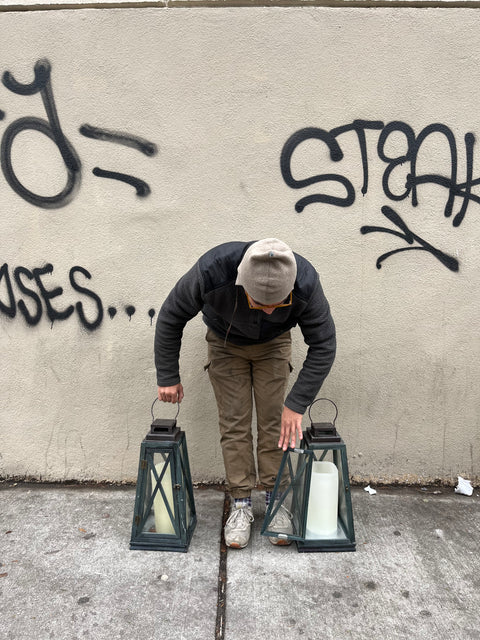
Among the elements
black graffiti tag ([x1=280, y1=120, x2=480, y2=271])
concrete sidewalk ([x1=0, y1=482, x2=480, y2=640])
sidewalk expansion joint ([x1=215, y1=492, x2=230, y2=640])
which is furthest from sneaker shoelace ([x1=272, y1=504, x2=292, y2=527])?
black graffiti tag ([x1=280, y1=120, x2=480, y2=271])

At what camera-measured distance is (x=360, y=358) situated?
9.47 ft

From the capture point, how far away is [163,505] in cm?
238

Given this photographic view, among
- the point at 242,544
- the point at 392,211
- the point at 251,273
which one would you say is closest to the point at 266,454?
the point at 242,544

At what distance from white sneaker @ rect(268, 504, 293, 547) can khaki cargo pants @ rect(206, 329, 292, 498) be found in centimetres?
13

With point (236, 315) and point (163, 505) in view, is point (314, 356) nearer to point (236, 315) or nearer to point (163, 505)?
point (236, 315)

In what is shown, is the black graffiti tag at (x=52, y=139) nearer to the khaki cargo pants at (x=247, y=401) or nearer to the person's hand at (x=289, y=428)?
the khaki cargo pants at (x=247, y=401)

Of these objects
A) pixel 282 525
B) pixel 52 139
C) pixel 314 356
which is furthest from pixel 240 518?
pixel 52 139

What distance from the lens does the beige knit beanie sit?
1.88m

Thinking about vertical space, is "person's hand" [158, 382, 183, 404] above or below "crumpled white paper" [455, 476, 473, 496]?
above

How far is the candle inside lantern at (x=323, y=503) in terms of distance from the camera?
93.2 inches

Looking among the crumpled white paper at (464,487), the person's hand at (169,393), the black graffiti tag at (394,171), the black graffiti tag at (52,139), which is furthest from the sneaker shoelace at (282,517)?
the black graffiti tag at (52,139)

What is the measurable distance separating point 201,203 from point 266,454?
1328 millimetres

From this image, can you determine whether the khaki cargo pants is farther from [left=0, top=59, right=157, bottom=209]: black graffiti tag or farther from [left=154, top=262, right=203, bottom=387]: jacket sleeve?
[left=0, top=59, right=157, bottom=209]: black graffiti tag

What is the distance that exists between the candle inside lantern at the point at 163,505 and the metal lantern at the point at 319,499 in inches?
17.3
